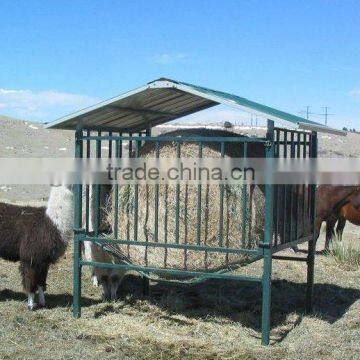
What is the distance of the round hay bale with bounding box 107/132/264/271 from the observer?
258 inches

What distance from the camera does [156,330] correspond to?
6867mm

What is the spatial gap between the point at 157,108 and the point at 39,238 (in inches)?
83.7

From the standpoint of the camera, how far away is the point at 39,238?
751 centimetres

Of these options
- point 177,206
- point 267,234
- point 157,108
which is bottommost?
point 267,234

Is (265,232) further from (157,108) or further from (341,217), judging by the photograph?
(341,217)

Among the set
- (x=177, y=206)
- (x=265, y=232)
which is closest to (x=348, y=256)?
(x=265, y=232)

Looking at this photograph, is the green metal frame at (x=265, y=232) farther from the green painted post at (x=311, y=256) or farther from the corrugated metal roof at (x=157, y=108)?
the corrugated metal roof at (x=157, y=108)

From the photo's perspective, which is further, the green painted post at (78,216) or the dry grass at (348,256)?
the dry grass at (348,256)

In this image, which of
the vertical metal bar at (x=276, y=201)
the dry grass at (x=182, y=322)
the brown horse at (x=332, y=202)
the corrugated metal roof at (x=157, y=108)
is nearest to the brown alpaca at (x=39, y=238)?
the dry grass at (x=182, y=322)

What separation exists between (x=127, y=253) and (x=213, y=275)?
1.16 m

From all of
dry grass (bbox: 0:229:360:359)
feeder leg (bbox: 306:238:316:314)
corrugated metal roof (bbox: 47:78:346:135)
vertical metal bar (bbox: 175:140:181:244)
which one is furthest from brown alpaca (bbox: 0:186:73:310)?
feeder leg (bbox: 306:238:316:314)


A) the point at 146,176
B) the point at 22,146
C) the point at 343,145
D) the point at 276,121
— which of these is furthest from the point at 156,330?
the point at 343,145

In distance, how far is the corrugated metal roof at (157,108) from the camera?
6.53 m

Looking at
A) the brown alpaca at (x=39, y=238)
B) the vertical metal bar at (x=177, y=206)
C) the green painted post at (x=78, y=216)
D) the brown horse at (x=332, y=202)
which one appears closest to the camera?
the vertical metal bar at (x=177, y=206)
